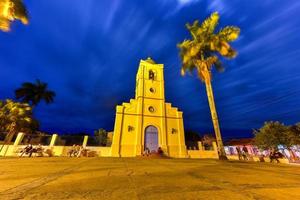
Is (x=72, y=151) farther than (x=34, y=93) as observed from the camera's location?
No

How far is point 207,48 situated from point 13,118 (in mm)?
23314

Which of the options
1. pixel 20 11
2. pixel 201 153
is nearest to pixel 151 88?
pixel 201 153

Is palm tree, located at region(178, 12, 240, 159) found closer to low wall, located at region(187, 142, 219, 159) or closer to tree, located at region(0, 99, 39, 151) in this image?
low wall, located at region(187, 142, 219, 159)

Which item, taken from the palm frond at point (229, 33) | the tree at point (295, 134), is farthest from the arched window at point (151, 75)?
the tree at point (295, 134)

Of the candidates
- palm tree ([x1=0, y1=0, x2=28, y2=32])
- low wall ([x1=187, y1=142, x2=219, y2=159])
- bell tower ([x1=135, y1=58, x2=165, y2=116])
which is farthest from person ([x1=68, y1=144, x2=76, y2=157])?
low wall ([x1=187, y1=142, x2=219, y2=159])

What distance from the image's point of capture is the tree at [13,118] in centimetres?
1829

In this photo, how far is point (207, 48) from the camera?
575 inches

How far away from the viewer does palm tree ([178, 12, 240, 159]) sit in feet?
44.2

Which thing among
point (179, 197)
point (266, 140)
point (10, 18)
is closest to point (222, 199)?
point (179, 197)

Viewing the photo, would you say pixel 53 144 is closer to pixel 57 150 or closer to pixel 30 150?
pixel 57 150

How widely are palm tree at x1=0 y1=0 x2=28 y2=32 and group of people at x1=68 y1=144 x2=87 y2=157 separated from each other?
41.6ft

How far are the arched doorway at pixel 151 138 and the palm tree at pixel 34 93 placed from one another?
21173 millimetres

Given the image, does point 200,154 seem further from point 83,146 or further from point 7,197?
point 7,197

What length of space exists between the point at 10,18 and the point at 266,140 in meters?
30.8
